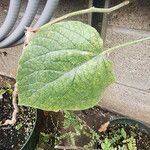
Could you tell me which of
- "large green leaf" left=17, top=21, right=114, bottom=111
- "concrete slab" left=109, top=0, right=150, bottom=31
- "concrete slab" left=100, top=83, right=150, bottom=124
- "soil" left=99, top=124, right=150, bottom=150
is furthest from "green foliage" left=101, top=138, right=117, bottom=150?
"large green leaf" left=17, top=21, right=114, bottom=111

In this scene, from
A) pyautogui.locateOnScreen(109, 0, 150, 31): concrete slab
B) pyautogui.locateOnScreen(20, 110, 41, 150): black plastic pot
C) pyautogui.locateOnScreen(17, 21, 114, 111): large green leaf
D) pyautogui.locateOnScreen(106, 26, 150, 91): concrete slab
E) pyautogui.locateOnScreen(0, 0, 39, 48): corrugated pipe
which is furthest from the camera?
pyautogui.locateOnScreen(20, 110, 41, 150): black plastic pot

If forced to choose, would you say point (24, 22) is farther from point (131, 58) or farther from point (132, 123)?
point (132, 123)

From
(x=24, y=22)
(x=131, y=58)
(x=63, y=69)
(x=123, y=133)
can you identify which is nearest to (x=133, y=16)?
(x=131, y=58)

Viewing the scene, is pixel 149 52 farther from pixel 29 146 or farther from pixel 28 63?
pixel 28 63

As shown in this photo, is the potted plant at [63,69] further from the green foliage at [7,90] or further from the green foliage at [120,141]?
the green foliage at [7,90]

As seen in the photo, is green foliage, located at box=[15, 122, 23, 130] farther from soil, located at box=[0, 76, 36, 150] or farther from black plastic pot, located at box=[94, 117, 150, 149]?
black plastic pot, located at box=[94, 117, 150, 149]

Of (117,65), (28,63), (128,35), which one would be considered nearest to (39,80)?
(28,63)
